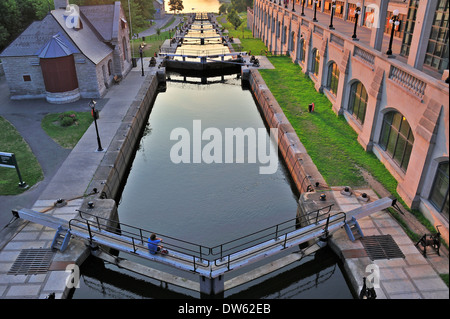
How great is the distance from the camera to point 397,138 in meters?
19.2

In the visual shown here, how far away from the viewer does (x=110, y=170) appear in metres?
20.1

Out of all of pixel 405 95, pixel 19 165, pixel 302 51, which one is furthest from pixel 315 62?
pixel 19 165

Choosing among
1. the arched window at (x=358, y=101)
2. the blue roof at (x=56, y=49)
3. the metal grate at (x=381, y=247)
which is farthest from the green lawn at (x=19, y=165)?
the arched window at (x=358, y=101)

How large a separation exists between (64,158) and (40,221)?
7.28m

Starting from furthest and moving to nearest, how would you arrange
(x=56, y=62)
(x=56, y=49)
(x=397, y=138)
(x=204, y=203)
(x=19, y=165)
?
(x=56, y=62)
(x=56, y=49)
(x=19, y=165)
(x=204, y=203)
(x=397, y=138)

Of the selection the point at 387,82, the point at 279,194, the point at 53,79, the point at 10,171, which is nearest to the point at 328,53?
the point at 387,82

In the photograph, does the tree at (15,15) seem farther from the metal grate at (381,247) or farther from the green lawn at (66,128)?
the metal grate at (381,247)

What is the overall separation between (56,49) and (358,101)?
24764mm

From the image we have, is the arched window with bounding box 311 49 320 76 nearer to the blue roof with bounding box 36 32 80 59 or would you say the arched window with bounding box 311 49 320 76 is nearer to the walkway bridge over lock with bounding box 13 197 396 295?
the blue roof with bounding box 36 32 80 59

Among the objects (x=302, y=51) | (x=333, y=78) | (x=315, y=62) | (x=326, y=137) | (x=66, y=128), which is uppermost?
(x=302, y=51)

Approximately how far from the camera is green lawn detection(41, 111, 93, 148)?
957 inches

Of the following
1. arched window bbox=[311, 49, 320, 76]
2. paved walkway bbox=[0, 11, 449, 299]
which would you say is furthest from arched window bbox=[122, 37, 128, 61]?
arched window bbox=[311, 49, 320, 76]

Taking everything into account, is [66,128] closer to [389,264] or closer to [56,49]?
[56,49]

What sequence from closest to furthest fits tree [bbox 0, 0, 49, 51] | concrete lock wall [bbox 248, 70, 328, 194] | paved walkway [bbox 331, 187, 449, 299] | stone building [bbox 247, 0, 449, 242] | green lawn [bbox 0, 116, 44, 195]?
paved walkway [bbox 331, 187, 449, 299] < stone building [bbox 247, 0, 449, 242] < concrete lock wall [bbox 248, 70, 328, 194] < green lawn [bbox 0, 116, 44, 195] < tree [bbox 0, 0, 49, 51]
